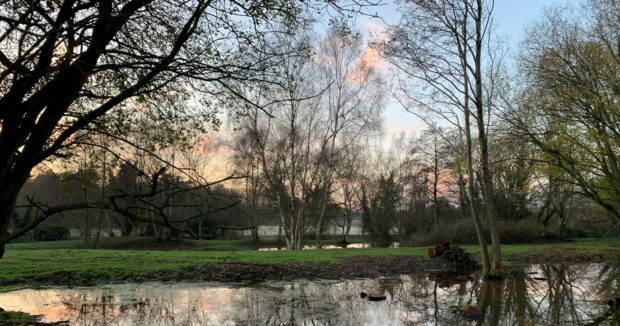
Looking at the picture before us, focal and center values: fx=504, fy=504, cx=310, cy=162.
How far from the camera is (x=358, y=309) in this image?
37.5 feet

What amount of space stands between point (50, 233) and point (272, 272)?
40.1 m

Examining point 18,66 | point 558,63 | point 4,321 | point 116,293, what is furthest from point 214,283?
point 558,63

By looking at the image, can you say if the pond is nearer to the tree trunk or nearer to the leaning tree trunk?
the tree trunk

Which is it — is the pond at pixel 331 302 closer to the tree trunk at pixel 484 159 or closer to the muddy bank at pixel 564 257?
the tree trunk at pixel 484 159

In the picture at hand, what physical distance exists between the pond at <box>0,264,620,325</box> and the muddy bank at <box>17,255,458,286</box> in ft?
4.05

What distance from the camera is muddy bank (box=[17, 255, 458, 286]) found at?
1612 centimetres

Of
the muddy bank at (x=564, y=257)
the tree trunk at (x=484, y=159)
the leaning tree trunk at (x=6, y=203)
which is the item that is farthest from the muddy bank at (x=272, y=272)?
the leaning tree trunk at (x=6, y=203)

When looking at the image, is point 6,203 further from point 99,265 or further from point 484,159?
point 484,159

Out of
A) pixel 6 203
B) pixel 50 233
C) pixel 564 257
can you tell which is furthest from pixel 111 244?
pixel 6 203

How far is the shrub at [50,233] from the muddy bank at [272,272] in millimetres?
37446

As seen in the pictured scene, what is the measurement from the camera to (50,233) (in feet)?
163

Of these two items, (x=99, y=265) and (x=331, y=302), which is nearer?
(x=331, y=302)

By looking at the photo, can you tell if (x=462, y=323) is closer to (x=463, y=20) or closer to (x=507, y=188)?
(x=463, y=20)

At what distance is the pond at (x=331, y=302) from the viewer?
1026cm
